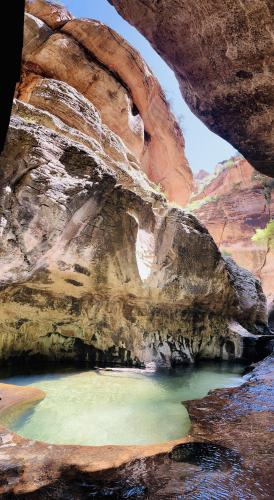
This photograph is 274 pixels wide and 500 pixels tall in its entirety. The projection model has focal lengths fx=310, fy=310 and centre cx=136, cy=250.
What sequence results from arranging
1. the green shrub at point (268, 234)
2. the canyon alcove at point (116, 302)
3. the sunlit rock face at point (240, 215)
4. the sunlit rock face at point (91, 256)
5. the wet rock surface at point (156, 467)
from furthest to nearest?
the sunlit rock face at point (240, 215) < the green shrub at point (268, 234) < the sunlit rock face at point (91, 256) < the canyon alcove at point (116, 302) < the wet rock surface at point (156, 467)

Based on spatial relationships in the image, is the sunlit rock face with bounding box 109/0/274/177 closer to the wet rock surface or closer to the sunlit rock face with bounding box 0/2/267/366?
the sunlit rock face with bounding box 0/2/267/366

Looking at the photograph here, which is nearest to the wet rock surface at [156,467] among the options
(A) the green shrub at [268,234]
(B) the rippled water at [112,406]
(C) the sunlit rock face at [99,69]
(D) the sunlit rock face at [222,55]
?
(B) the rippled water at [112,406]

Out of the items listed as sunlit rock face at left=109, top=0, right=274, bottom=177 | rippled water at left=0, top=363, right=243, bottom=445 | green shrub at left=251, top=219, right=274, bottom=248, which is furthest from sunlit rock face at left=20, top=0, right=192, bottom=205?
rippled water at left=0, top=363, right=243, bottom=445

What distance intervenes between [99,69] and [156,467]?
17.2 m

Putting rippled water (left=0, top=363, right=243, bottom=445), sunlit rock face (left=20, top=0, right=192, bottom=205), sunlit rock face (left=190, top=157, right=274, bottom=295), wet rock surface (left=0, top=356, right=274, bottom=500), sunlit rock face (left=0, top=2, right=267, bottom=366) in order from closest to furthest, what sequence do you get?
wet rock surface (left=0, top=356, right=274, bottom=500) → rippled water (left=0, top=363, right=243, bottom=445) → sunlit rock face (left=0, top=2, right=267, bottom=366) → sunlit rock face (left=20, top=0, right=192, bottom=205) → sunlit rock face (left=190, top=157, right=274, bottom=295)

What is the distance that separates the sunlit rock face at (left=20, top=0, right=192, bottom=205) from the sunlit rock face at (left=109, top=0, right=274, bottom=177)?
10.0 meters

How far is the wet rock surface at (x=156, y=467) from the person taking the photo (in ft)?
7.95

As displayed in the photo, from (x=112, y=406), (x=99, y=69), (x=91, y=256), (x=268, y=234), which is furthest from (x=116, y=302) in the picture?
(x=268, y=234)

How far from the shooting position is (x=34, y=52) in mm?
14781

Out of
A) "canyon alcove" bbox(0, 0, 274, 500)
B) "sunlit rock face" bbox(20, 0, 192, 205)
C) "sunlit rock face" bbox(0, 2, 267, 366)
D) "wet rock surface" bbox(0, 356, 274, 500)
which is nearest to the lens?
"wet rock surface" bbox(0, 356, 274, 500)

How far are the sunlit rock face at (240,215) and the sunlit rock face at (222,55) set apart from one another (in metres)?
26.3

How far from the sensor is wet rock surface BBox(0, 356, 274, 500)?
242 cm

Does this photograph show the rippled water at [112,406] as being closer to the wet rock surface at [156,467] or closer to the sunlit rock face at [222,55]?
the wet rock surface at [156,467]

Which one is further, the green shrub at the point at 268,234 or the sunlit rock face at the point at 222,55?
the green shrub at the point at 268,234
